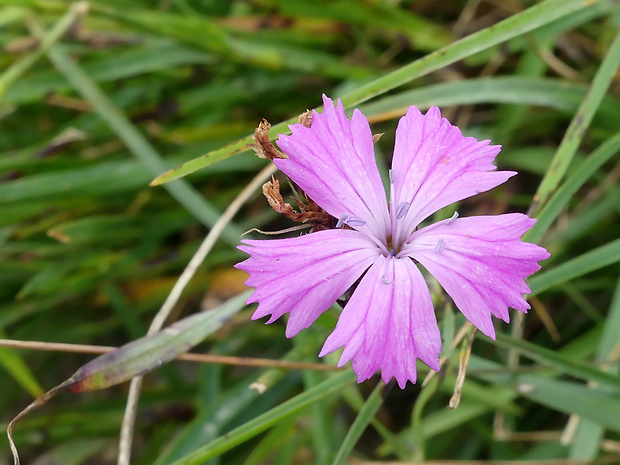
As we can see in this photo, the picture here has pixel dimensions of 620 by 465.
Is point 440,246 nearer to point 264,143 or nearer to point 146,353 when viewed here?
point 264,143

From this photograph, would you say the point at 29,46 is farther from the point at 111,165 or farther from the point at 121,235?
the point at 121,235

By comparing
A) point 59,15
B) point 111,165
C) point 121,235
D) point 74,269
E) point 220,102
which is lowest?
point 74,269

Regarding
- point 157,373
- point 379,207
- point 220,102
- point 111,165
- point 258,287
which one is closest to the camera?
point 258,287

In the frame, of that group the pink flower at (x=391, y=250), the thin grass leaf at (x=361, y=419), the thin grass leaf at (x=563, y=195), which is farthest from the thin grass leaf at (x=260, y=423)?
the thin grass leaf at (x=563, y=195)

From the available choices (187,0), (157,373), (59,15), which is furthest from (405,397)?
(59,15)

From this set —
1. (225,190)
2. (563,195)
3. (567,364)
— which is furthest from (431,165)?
(225,190)
